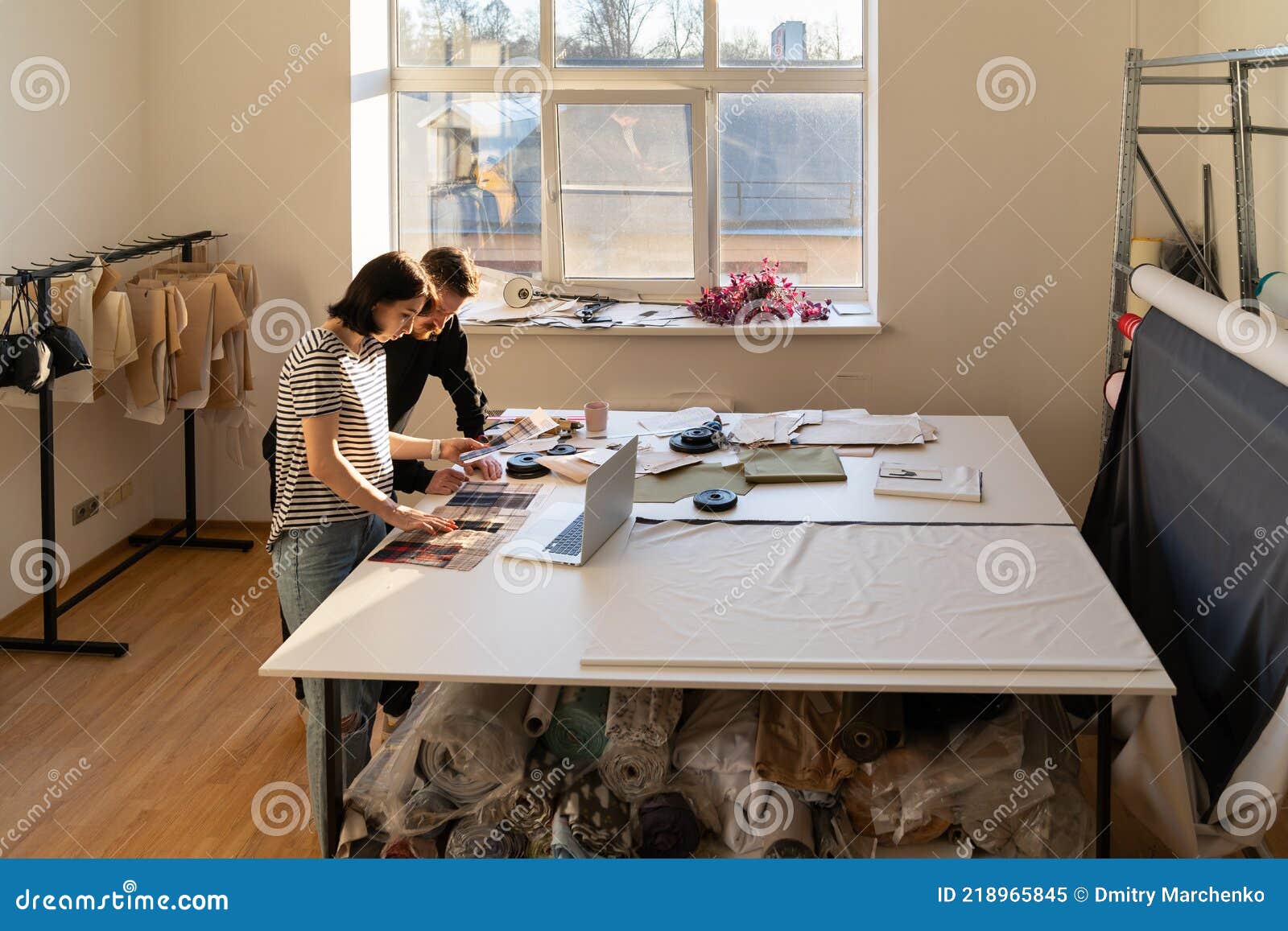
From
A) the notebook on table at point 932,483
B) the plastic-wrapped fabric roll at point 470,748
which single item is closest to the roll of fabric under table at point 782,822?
the plastic-wrapped fabric roll at point 470,748

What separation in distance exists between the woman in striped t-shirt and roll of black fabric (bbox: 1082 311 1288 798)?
5.68 feet

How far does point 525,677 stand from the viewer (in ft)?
7.18

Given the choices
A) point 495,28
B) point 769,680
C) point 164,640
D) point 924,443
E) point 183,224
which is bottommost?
point 164,640

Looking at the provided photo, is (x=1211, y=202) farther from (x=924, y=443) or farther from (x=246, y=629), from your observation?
(x=246, y=629)

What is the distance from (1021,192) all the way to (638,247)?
1568mm

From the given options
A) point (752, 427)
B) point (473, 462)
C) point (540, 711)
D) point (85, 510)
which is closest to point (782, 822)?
point (540, 711)

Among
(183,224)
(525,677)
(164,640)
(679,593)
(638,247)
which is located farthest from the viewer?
(638,247)

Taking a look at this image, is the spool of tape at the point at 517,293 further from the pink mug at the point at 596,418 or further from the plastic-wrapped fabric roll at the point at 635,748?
the plastic-wrapped fabric roll at the point at 635,748

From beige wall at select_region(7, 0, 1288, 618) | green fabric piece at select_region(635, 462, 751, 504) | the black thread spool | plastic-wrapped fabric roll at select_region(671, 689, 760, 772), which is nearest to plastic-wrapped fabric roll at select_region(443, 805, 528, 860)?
plastic-wrapped fabric roll at select_region(671, 689, 760, 772)

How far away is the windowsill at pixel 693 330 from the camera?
4.77 meters

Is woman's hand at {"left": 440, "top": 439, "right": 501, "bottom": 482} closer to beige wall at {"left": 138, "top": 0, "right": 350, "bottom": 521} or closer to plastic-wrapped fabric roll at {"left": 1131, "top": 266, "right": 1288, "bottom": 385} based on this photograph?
beige wall at {"left": 138, "top": 0, "right": 350, "bottom": 521}

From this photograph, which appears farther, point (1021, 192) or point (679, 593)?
point (1021, 192)

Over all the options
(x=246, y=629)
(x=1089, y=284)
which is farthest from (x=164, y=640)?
(x=1089, y=284)

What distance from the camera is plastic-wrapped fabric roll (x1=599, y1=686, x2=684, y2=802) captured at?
2.41 metres
